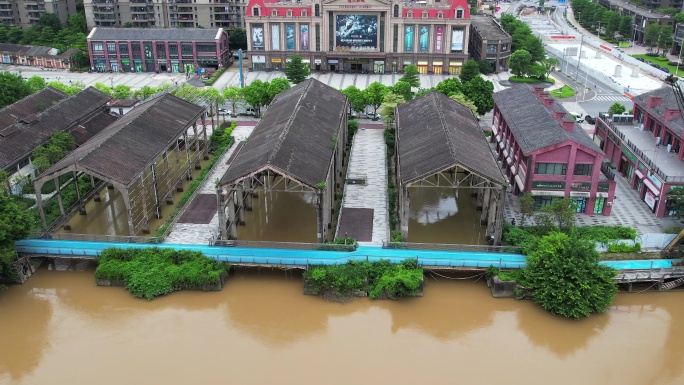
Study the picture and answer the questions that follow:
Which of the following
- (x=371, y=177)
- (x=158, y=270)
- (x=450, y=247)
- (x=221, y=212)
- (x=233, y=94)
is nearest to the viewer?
(x=158, y=270)

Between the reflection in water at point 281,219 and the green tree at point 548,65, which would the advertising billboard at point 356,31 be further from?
the reflection in water at point 281,219

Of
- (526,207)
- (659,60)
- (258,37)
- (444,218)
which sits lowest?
(444,218)

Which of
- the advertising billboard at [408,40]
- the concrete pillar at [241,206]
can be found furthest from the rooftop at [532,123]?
the advertising billboard at [408,40]

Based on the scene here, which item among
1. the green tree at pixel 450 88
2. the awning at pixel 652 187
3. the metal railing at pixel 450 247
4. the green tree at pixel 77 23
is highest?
the green tree at pixel 77 23

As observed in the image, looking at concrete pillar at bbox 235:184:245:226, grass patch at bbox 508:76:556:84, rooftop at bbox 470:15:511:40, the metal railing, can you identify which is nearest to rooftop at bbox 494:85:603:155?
the metal railing

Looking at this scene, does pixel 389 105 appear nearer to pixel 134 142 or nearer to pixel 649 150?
pixel 649 150

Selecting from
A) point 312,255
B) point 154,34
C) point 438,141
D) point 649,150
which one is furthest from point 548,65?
point 312,255

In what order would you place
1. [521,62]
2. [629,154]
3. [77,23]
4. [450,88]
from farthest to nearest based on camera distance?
1. [77,23]
2. [521,62]
3. [450,88]
4. [629,154]
